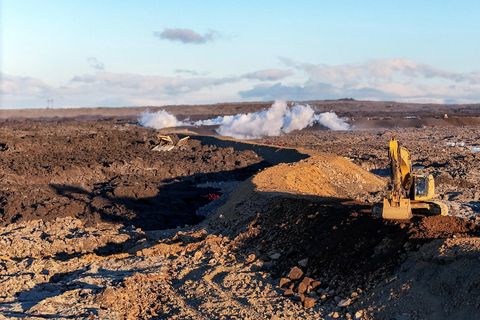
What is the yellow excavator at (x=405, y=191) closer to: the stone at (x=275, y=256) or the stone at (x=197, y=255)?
the stone at (x=275, y=256)

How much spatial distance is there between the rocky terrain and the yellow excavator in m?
0.49

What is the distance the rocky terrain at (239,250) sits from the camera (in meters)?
12.1

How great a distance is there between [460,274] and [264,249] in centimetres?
554

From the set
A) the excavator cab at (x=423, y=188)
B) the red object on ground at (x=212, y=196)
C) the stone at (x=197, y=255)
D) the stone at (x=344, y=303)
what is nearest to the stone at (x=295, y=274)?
the stone at (x=344, y=303)

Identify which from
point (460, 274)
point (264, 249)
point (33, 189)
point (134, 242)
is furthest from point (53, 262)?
point (33, 189)

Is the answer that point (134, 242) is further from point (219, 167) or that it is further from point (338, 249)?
point (219, 167)

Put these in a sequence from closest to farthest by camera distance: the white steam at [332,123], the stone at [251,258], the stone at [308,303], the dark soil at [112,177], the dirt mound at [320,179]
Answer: the stone at [308,303]
the stone at [251,258]
the dark soil at [112,177]
the dirt mound at [320,179]
the white steam at [332,123]

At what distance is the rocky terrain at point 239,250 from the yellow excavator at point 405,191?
49 cm

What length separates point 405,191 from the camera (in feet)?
54.0

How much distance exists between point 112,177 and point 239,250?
17.9m

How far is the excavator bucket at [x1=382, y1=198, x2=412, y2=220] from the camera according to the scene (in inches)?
595

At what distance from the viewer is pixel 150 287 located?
1420 centimetres

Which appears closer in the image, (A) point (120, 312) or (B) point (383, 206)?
(A) point (120, 312)

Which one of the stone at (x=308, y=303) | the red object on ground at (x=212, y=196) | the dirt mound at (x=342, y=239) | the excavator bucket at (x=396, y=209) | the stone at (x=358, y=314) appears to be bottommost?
the red object on ground at (x=212, y=196)
